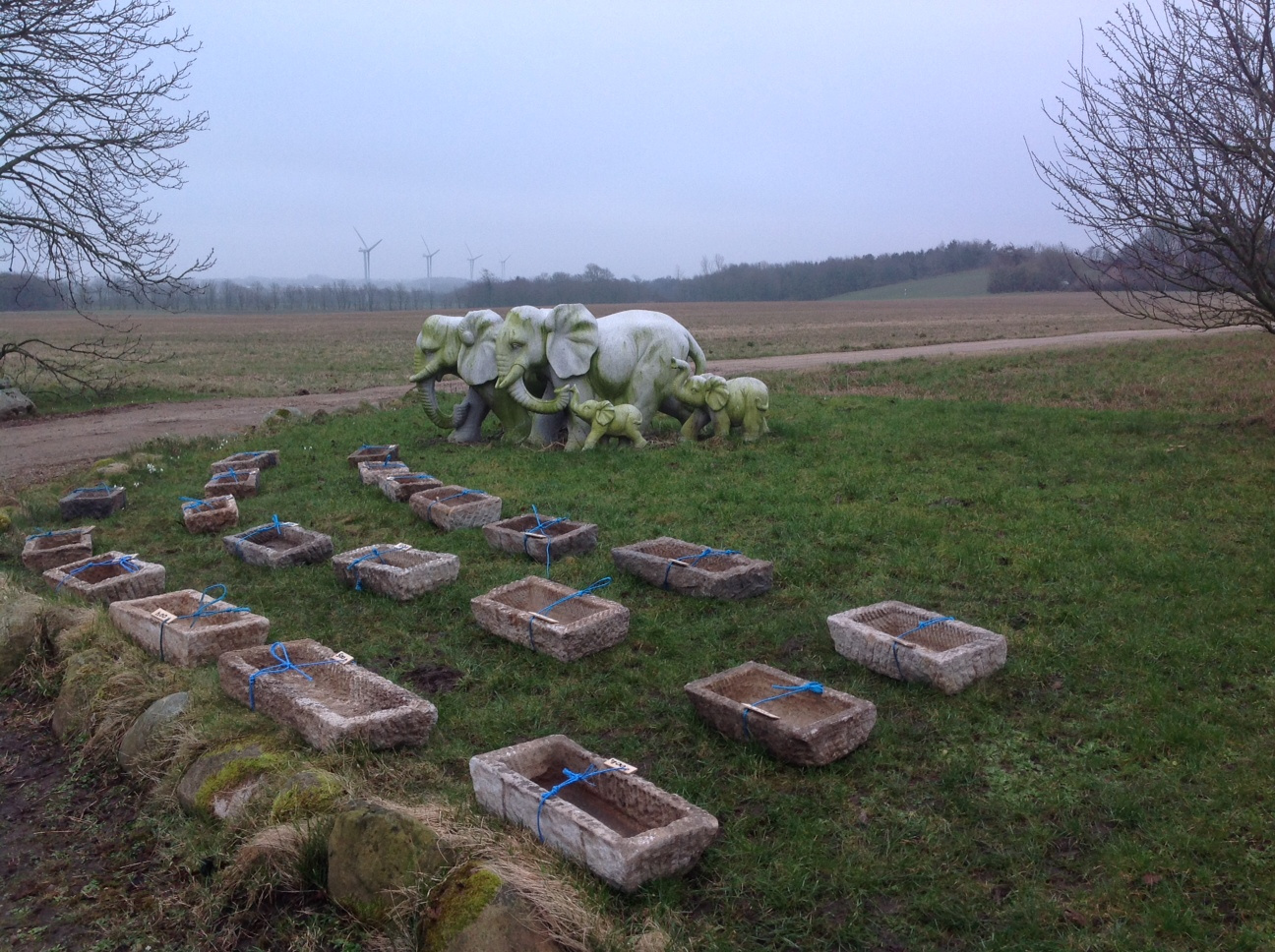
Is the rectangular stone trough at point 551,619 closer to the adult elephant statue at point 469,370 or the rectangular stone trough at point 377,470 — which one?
the rectangular stone trough at point 377,470

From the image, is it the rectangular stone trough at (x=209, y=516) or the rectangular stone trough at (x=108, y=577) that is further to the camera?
the rectangular stone trough at (x=209, y=516)

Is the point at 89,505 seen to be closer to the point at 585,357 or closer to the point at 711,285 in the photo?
the point at 585,357

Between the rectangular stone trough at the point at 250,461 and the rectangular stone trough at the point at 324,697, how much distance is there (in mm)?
6543

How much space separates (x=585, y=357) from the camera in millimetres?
12539

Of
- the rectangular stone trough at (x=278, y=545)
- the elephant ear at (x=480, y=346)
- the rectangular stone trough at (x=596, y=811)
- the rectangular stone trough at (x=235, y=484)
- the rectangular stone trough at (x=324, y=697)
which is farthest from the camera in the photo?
Answer: the elephant ear at (x=480, y=346)

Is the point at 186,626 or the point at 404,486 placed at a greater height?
the point at 404,486

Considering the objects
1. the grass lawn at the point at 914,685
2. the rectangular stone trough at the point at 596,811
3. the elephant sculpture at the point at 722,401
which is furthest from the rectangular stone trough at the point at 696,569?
the elephant sculpture at the point at 722,401

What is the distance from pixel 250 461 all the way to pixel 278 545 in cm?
375

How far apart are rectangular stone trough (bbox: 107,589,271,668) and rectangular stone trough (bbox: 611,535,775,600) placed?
273cm

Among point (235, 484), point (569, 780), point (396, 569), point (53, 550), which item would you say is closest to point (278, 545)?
point (53, 550)

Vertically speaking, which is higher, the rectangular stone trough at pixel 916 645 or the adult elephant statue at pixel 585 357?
the adult elephant statue at pixel 585 357

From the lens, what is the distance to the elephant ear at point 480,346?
1333 centimetres

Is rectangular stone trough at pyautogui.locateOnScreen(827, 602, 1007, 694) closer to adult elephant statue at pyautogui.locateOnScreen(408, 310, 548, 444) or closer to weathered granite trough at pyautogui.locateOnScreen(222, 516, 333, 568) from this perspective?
weathered granite trough at pyautogui.locateOnScreen(222, 516, 333, 568)

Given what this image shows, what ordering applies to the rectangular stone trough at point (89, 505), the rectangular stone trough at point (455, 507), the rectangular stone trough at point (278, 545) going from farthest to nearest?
the rectangular stone trough at point (89, 505), the rectangular stone trough at point (455, 507), the rectangular stone trough at point (278, 545)
